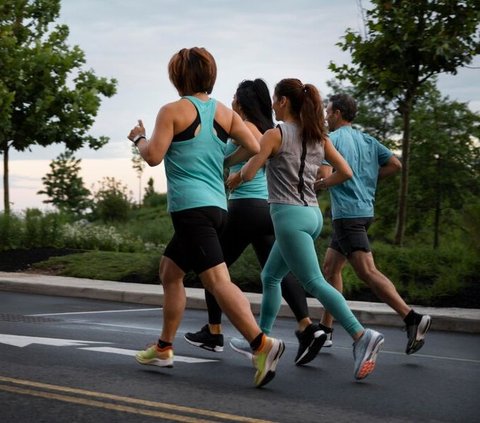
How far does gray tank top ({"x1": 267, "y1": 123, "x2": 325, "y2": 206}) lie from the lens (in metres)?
6.70

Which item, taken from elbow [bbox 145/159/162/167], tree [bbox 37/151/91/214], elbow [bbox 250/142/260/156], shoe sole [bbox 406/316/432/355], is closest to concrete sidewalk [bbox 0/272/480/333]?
shoe sole [bbox 406/316/432/355]

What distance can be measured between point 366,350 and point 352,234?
1.56 meters

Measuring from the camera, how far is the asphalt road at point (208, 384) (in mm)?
5340

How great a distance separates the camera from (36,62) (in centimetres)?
3016

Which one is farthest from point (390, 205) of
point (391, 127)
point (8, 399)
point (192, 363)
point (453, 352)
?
point (8, 399)

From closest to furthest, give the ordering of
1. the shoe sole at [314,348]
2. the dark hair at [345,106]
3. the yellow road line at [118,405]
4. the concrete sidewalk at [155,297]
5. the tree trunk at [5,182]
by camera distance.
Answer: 1. the yellow road line at [118,405]
2. the shoe sole at [314,348]
3. the dark hair at [345,106]
4. the concrete sidewalk at [155,297]
5. the tree trunk at [5,182]

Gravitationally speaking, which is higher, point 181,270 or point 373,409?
point 181,270

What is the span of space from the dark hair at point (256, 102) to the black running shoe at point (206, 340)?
157 cm

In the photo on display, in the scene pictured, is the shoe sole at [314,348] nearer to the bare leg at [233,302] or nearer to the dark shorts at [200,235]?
the bare leg at [233,302]

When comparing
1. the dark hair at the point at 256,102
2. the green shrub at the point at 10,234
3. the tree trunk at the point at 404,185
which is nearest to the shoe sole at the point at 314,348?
the dark hair at the point at 256,102

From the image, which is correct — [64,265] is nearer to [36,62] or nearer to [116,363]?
[116,363]

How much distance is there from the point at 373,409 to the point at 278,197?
1685 mm

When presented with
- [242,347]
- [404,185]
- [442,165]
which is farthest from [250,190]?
[442,165]

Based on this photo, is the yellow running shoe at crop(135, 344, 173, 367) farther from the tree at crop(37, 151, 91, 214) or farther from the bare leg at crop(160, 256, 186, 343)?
the tree at crop(37, 151, 91, 214)
